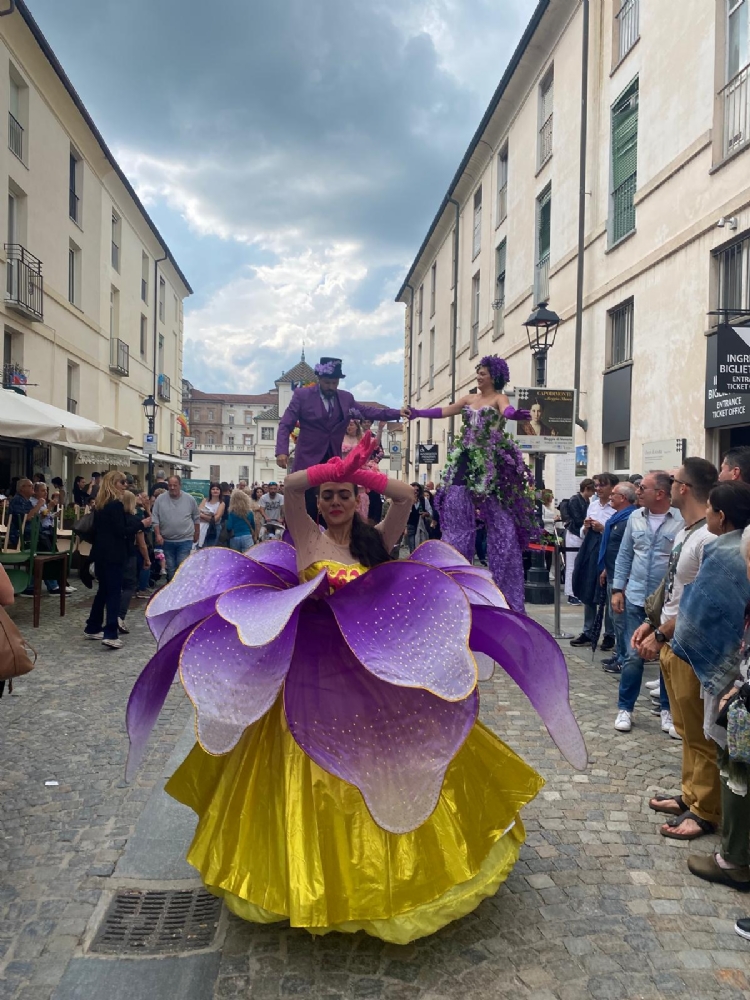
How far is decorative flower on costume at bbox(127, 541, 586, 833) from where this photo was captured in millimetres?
2365

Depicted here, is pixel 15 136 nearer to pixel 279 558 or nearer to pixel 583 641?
pixel 583 641

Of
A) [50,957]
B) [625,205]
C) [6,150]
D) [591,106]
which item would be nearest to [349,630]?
[50,957]

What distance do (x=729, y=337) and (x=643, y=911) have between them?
22.9 ft

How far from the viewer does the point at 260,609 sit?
2.53 m

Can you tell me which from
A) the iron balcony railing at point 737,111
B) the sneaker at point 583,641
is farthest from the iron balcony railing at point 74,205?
the sneaker at point 583,641

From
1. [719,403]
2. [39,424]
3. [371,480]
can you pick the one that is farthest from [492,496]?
[719,403]

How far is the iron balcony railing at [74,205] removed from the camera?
23.3 m

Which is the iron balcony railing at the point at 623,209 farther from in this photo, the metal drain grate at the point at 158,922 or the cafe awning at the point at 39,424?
the metal drain grate at the point at 158,922

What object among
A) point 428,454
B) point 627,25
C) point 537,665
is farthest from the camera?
point 428,454

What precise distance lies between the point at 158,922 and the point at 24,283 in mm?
19258

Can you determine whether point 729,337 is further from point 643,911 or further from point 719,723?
point 643,911

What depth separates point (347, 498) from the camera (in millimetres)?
3223

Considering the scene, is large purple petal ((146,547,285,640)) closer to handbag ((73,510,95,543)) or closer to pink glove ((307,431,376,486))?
pink glove ((307,431,376,486))

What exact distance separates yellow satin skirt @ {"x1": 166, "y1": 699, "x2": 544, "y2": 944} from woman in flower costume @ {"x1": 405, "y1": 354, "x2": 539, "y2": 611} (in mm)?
3654
